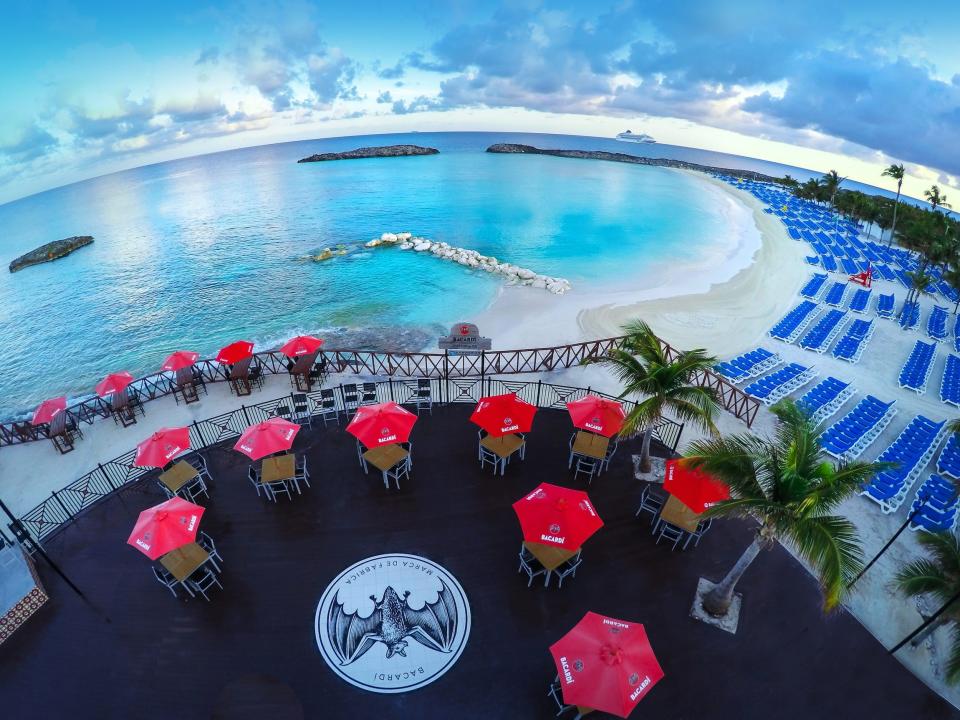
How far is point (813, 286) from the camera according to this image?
3303 centimetres

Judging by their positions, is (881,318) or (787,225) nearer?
(881,318)

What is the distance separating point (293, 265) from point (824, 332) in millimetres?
45397

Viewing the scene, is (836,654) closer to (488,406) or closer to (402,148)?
(488,406)

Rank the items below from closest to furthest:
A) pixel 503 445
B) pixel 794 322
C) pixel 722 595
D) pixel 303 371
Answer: pixel 722 595
pixel 503 445
pixel 303 371
pixel 794 322

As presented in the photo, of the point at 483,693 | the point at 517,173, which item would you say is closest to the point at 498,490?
the point at 483,693

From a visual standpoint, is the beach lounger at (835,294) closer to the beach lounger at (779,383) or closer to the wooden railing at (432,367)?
the beach lounger at (779,383)

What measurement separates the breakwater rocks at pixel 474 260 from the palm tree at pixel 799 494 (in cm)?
2596

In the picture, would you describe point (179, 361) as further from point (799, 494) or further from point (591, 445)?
point (799, 494)

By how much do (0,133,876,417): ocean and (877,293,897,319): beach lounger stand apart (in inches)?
623

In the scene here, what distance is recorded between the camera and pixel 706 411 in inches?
432

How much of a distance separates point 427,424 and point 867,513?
14.9m

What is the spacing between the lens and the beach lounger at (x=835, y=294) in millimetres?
30595

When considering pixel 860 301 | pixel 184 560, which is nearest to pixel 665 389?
pixel 184 560

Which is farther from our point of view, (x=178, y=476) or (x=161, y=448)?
(x=178, y=476)
